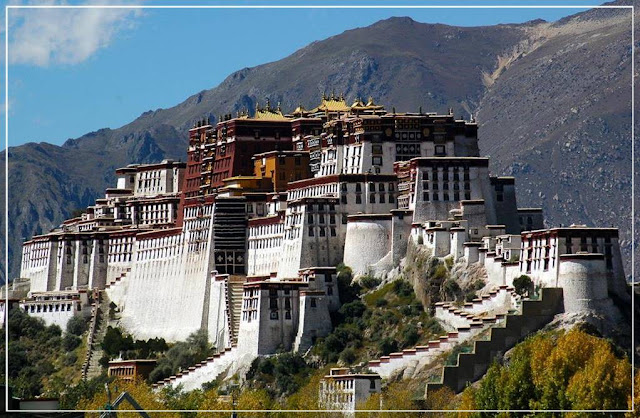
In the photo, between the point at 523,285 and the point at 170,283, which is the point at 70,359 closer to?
the point at 170,283

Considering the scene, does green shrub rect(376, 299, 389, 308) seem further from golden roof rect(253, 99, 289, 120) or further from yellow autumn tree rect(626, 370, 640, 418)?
golden roof rect(253, 99, 289, 120)

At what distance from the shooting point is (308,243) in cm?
14900

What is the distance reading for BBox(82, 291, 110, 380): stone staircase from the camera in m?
161

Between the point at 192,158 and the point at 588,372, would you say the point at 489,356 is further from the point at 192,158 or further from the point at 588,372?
the point at 192,158

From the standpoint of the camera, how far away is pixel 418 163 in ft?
482

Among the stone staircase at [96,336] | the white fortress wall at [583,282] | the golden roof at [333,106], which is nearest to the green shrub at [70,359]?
the stone staircase at [96,336]

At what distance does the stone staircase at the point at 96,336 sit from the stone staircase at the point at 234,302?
12020 mm

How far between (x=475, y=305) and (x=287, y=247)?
65.7 ft

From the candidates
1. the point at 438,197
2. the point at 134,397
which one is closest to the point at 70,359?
the point at 438,197

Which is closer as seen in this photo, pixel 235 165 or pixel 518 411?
pixel 518 411

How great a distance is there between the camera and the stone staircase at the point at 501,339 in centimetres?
12675

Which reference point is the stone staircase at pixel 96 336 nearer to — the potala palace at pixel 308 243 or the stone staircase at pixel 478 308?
the potala palace at pixel 308 243

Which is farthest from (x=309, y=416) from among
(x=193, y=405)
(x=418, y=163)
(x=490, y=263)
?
(x=418, y=163)

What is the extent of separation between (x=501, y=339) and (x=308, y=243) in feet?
78.3
